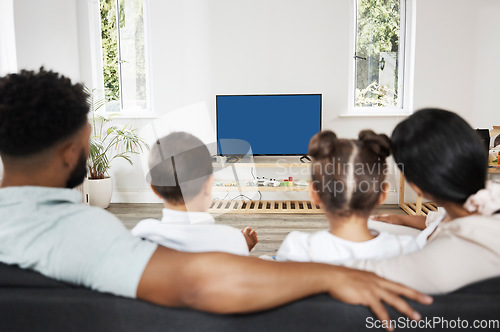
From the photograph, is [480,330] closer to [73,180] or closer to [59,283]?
[59,283]

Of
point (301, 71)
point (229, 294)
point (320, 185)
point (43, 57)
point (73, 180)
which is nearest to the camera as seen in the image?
point (229, 294)

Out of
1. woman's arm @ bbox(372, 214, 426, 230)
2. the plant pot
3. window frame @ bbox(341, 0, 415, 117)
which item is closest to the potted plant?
the plant pot

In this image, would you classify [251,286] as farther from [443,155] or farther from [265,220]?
[265,220]

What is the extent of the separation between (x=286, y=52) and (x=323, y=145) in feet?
11.8

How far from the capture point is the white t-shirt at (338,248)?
906 mm

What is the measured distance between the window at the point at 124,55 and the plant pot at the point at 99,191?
0.98 m

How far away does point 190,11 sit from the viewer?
432 cm

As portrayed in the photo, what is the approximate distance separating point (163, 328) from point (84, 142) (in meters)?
0.42

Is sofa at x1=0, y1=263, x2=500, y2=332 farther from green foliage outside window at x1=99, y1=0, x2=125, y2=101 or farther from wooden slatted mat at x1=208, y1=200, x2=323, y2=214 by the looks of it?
green foliage outside window at x1=99, y1=0, x2=125, y2=101

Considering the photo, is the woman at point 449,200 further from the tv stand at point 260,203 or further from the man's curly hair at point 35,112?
the tv stand at point 260,203

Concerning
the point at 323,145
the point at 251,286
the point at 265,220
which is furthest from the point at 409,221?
the point at 265,220

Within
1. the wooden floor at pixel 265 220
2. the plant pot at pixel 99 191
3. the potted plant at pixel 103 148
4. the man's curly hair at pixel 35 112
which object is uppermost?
the man's curly hair at pixel 35 112

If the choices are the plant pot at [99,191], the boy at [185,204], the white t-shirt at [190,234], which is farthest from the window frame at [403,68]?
the white t-shirt at [190,234]

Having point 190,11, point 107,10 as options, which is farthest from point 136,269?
point 107,10
